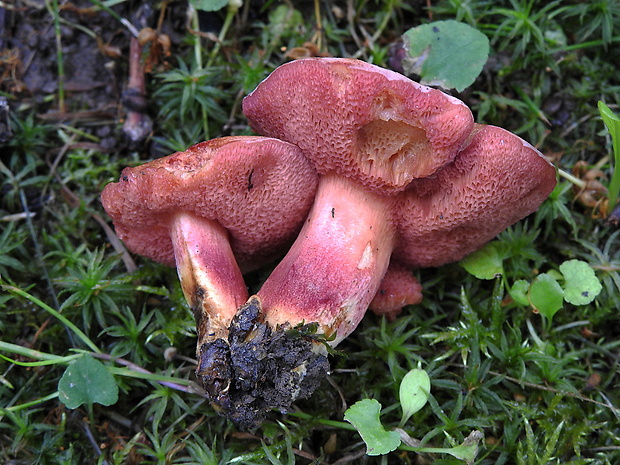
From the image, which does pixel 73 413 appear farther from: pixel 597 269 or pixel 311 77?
pixel 597 269

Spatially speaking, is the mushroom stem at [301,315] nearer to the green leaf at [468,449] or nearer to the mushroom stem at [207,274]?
Result: the mushroom stem at [207,274]

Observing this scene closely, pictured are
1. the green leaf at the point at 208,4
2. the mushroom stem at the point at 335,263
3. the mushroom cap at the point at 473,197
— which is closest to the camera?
the mushroom cap at the point at 473,197

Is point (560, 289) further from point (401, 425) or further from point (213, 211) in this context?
point (213, 211)

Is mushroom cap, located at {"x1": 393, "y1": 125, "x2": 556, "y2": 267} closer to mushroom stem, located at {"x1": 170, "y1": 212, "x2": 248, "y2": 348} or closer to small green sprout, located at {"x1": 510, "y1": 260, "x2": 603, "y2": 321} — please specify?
small green sprout, located at {"x1": 510, "y1": 260, "x2": 603, "y2": 321}

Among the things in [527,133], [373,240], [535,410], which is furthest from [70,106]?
[535,410]

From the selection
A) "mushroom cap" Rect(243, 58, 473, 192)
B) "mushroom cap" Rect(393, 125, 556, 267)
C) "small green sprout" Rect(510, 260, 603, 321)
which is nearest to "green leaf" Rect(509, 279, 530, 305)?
"small green sprout" Rect(510, 260, 603, 321)

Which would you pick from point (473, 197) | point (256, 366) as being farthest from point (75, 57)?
point (473, 197)

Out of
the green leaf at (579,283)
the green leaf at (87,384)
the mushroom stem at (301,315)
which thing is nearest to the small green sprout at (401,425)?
the mushroom stem at (301,315)

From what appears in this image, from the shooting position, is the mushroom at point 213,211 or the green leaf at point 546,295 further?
the green leaf at point 546,295
